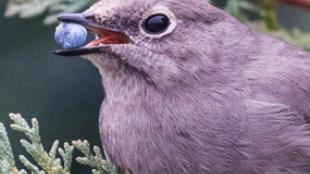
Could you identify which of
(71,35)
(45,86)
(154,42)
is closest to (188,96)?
(154,42)

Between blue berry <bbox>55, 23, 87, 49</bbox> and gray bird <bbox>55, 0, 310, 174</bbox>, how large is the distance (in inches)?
1.0

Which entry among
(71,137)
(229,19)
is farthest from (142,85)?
(71,137)

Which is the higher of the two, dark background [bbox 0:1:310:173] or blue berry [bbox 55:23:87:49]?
blue berry [bbox 55:23:87:49]

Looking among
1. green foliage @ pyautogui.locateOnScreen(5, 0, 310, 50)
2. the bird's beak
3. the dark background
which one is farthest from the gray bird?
the dark background

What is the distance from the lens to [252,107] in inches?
172

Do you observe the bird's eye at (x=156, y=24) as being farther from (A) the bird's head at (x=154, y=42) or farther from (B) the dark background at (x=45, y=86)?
(B) the dark background at (x=45, y=86)

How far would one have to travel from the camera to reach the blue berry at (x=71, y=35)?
14.0 ft

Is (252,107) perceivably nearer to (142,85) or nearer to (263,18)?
(142,85)

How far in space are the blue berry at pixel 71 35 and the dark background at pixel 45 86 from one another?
5.72ft

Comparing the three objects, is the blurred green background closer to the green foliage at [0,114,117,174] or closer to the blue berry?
the blue berry

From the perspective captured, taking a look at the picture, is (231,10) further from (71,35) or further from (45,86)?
Answer: (45,86)

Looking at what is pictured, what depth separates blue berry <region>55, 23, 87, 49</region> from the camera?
4.28 meters

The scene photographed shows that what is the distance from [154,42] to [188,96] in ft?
0.76

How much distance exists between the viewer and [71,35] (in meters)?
4.29
